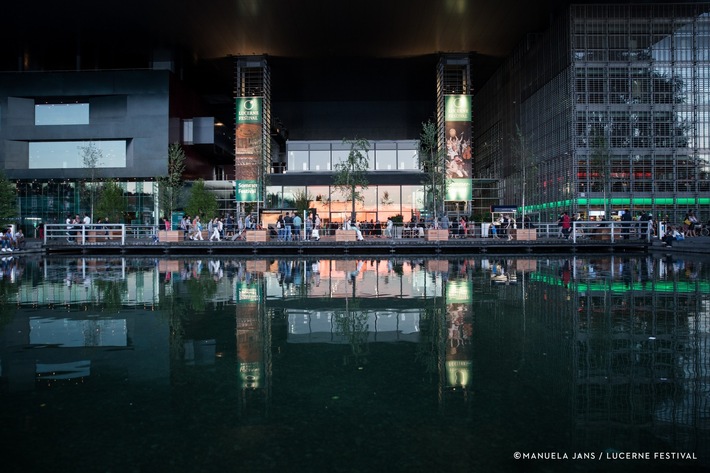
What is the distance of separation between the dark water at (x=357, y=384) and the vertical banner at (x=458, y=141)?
123 ft

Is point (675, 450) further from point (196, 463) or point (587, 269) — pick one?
point (587, 269)

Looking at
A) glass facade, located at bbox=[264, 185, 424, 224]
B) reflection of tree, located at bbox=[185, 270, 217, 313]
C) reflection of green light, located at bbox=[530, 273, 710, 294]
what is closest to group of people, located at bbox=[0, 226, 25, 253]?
reflection of tree, located at bbox=[185, 270, 217, 313]

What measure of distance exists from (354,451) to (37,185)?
55083mm

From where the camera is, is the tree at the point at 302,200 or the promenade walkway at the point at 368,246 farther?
the tree at the point at 302,200

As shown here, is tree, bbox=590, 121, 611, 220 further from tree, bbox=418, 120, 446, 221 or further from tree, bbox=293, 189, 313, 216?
tree, bbox=293, 189, 313, 216

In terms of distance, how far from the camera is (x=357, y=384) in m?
5.13

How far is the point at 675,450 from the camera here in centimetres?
365

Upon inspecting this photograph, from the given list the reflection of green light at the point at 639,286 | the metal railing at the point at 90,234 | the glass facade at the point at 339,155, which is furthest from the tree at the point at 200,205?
the reflection of green light at the point at 639,286

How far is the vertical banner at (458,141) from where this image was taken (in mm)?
47500

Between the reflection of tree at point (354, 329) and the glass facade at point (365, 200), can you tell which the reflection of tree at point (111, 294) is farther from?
the glass facade at point (365, 200)

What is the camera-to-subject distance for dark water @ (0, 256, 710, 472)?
11.9ft

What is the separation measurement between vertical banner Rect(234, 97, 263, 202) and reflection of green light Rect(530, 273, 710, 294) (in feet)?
118

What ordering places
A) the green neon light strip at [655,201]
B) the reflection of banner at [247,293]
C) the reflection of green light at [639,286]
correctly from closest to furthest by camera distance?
the reflection of banner at [247,293] → the reflection of green light at [639,286] → the green neon light strip at [655,201]

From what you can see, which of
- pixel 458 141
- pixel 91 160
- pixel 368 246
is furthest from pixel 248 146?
pixel 368 246
